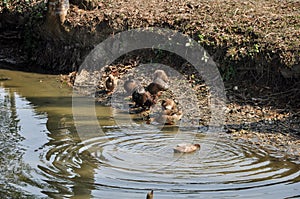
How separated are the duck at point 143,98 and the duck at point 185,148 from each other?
2.19m

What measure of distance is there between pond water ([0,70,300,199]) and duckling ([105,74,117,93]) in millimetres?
1206

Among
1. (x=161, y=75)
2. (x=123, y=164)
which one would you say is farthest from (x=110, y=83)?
(x=123, y=164)

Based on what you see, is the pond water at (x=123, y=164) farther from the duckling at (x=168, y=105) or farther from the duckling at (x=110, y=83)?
the duckling at (x=110, y=83)

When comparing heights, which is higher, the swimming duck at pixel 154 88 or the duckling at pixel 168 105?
the swimming duck at pixel 154 88

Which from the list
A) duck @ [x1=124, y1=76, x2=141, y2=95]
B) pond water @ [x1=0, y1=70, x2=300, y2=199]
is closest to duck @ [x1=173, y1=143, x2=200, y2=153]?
pond water @ [x1=0, y1=70, x2=300, y2=199]

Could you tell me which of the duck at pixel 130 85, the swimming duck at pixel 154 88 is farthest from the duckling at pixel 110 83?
the swimming duck at pixel 154 88

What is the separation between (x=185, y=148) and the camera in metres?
7.58

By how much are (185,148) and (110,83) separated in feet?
11.3

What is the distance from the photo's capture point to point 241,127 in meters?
8.81

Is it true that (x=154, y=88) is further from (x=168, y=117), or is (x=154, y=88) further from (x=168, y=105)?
(x=168, y=117)

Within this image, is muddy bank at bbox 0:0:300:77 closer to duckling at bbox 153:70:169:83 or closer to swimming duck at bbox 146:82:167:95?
duckling at bbox 153:70:169:83

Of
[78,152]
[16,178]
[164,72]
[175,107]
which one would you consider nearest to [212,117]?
[175,107]

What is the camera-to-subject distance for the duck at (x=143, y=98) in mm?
9805

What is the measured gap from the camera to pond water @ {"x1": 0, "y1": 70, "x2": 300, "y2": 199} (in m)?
6.36
